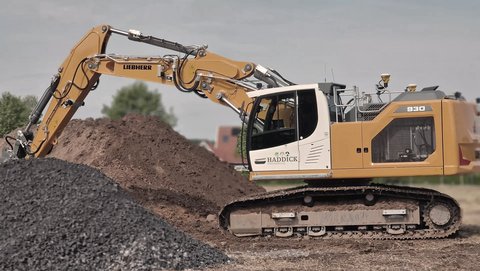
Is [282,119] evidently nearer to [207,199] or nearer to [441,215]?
[441,215]

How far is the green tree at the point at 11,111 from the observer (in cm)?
2125

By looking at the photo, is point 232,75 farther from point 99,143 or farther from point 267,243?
point 99,143

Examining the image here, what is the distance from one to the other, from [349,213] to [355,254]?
1984 mm

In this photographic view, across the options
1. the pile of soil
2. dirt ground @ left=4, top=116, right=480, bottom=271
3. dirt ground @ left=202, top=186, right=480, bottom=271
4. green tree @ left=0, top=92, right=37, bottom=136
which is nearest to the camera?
dirt ground @ left=202, top=186, right=480, bottom=271

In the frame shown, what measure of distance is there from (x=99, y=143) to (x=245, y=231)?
30.6ft

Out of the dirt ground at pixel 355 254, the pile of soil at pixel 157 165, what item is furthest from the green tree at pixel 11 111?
the dirt ground at pixel 355 254

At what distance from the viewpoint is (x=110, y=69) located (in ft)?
55.8

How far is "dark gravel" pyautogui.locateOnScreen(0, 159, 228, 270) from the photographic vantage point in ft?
35.5

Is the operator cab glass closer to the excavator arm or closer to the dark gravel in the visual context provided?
the excavator arm

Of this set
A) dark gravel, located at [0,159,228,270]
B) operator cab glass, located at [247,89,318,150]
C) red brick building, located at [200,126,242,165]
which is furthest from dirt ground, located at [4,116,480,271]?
red brick building, located at [200,126,242,165]

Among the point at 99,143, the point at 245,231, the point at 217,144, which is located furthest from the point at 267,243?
the point at 217,144

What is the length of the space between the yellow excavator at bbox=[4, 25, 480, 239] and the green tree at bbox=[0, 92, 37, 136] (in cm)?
827

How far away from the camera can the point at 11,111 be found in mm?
21625

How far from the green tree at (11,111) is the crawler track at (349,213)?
341 inches
